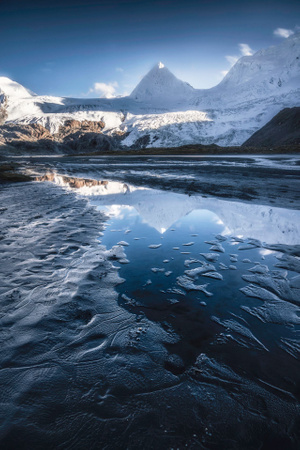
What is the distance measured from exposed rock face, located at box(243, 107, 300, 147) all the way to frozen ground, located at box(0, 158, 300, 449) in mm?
74585

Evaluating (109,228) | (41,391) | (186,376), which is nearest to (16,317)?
(41,391)

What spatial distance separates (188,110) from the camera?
477 ft

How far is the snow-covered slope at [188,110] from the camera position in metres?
104

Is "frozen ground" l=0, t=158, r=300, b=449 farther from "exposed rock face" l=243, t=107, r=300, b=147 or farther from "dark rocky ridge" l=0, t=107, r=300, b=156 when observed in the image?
"exposed rock face" l=243, t=107, r=300, b=147

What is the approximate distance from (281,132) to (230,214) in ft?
273

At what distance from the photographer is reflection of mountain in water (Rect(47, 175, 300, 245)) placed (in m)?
5.28

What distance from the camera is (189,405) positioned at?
1651mm

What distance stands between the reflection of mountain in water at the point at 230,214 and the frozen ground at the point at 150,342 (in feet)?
0.98

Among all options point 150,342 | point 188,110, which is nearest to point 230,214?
point 150,342

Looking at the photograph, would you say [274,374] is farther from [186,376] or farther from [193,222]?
[193,222]

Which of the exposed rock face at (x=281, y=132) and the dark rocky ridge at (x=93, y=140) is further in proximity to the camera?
the dark rocky ridge at (x=93, y=140)

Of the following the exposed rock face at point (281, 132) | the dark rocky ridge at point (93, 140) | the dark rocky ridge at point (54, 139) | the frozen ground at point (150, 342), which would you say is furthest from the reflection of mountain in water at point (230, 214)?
the dark rocky ridge at point (54, 139)

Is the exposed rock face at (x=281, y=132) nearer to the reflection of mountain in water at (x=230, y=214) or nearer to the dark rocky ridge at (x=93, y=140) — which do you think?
the dark rocky ridge at (x=93, y=140)

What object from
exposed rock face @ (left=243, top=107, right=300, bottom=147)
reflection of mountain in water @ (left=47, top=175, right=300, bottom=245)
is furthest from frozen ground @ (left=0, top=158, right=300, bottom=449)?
exposed rock face @ (left=243, top=107, right=300, bottom=147)
